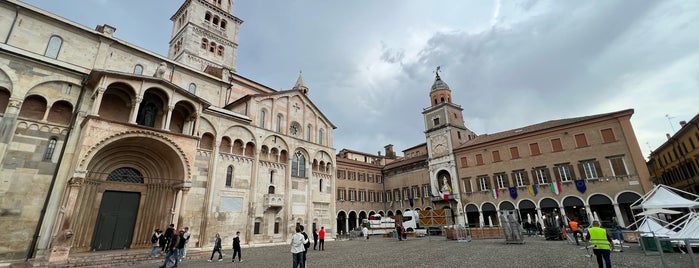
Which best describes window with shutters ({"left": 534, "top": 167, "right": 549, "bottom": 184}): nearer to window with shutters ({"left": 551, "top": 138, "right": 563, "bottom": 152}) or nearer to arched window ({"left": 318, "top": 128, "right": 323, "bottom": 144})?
window with shutters ({"left": 551, "top": 138, "right": 563, "bottom": 152})

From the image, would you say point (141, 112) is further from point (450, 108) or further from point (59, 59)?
point (450, 108)

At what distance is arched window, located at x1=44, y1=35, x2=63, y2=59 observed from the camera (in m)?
15.7

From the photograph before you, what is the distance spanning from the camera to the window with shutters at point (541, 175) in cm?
2694

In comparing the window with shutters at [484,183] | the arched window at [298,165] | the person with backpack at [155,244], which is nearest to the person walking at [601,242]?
the person with backpack at [155,244]

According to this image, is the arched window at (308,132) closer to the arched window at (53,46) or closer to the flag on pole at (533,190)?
the arched window at (53,46)

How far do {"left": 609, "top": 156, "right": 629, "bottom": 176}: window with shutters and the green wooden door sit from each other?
3524cm

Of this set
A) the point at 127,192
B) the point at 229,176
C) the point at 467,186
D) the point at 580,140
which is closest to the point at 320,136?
the point at 229,176

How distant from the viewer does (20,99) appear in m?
13.2

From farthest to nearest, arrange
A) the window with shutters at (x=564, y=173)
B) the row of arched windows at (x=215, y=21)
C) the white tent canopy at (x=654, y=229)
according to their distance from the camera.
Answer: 1. the row of arched windows at (x=215, y=21)
2. the window with shutters at (x=564, y=173)
3. the white tent canopy at (x=654, y=229)

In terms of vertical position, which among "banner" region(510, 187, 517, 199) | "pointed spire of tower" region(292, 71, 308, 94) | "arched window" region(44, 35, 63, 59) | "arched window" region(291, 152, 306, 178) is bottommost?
"banner" region(510, 187, 517, 199)

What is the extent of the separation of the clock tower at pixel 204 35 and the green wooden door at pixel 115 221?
1781cm

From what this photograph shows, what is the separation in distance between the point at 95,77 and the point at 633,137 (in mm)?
37863

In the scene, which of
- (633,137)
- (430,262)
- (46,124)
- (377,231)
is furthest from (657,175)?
(46,124)

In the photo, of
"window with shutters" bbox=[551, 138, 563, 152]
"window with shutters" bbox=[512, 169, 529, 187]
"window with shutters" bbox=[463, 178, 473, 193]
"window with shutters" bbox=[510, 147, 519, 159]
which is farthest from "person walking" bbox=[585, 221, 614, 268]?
"window with shutters" bbox=[463, 178, 473, 193]
